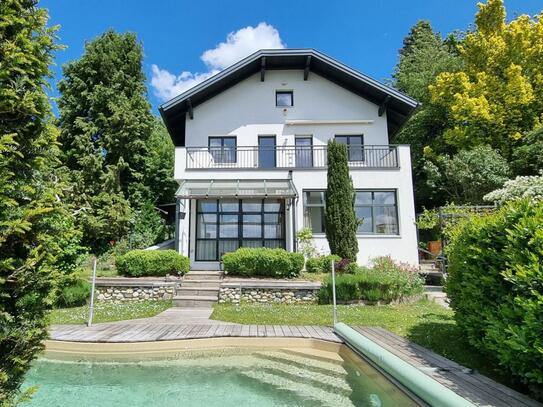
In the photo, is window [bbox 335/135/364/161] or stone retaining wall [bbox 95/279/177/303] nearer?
stone retaining wall [bbox 95/279/177/303]

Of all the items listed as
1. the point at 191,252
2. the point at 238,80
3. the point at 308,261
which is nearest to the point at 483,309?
the point at 308,261

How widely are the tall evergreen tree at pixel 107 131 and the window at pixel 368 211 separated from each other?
11.1 m

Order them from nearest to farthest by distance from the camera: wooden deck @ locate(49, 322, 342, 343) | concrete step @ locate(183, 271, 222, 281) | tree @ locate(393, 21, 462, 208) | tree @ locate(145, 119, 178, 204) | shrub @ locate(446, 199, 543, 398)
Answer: shrub @ locate(446, 199, 543, 398) → wooden deck @ locate(49, 322, 342, 343) → concrete step @ locate(183, 271, 222, 281) → tree @ locate(145, 119, 178, 204) → tree @ locate(393, 21, 462, 208)

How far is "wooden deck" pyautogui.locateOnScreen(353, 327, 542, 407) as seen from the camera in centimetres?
374

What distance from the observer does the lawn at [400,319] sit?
5.62 m

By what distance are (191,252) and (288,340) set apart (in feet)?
33.0

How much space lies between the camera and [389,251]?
1563 centimetres

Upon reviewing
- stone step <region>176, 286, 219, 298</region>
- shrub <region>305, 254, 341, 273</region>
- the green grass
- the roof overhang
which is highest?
the roof overhang

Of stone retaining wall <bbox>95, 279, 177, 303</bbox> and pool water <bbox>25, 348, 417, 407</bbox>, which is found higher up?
stone retaining wall <bbox>95, 279, 177, 303</bbox>

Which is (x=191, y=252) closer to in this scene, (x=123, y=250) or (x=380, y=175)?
(x=123, y=250)

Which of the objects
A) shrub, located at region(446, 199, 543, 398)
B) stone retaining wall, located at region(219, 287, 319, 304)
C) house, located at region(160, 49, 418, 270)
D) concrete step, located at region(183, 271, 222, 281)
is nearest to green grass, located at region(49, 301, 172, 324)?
concrete step, located at region(183, 271, 222, 281)

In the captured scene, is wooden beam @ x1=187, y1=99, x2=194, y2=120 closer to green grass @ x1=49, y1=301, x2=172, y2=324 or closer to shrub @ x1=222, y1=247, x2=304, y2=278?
shrub @ x1=222, y1=247, x2=304, y2=278

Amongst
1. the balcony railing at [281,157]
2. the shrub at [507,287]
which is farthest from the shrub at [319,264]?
the shrub at [507,287]

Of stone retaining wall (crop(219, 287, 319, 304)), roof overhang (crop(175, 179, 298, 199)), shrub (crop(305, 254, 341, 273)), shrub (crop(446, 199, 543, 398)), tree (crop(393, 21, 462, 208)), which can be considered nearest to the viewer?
shrub (crop(446, 199, 543, 398))
